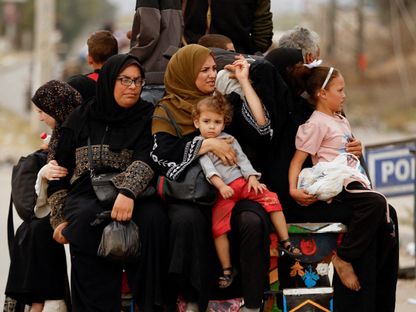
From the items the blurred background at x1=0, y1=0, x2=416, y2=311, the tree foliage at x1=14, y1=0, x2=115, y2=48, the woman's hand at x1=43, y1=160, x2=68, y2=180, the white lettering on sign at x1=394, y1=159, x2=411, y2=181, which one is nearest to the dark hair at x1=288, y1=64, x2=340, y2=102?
the woman's hand at x1=43, y1=160, x2=68, y2=180

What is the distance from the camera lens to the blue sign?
9.19 m

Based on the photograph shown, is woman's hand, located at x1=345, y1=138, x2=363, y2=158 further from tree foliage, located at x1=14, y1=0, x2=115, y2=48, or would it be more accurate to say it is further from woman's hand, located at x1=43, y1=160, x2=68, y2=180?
tree foliage, located at x1=14, y1=0, x2=115, y2=48

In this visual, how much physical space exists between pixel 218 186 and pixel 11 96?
27.5 metres

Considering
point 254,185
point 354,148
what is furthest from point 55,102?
point 354,148

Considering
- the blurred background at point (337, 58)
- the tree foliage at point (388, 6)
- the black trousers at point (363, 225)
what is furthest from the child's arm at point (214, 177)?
the tree foliage at point (388, 6)

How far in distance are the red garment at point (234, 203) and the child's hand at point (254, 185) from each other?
0.02 meters

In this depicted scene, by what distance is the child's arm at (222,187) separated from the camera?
5.11 metres

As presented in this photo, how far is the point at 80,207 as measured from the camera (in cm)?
529

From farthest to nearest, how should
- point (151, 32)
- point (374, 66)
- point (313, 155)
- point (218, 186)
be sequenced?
1. point (374, 66)
2. point (151, 32)
3. point (313, 155)
4. point (218, 186)

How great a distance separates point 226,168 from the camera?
5.23 metres

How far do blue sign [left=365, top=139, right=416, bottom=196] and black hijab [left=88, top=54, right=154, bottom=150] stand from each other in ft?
13.4

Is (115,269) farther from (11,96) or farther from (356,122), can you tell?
(11,96)

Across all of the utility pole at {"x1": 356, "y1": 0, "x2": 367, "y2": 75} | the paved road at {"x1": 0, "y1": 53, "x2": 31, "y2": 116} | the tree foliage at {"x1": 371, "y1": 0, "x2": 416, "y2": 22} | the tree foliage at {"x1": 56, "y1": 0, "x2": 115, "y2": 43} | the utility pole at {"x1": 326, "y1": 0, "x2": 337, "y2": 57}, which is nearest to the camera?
the paved road at {"x1": 0, "y1": 53, "x2": 31, "y2": 116}

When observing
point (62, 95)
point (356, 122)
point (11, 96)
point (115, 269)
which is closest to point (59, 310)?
point (115, 269)
